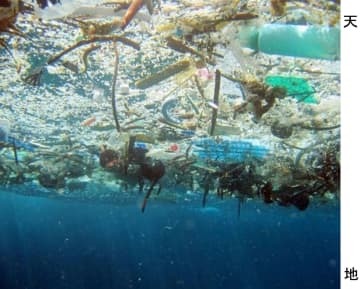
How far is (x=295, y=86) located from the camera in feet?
22.2

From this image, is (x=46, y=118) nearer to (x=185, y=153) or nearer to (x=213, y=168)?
(x=185, y=153)

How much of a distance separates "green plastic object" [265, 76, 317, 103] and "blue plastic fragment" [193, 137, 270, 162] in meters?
2.75

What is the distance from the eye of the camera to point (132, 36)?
603 cm

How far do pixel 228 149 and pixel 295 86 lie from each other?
397 cm

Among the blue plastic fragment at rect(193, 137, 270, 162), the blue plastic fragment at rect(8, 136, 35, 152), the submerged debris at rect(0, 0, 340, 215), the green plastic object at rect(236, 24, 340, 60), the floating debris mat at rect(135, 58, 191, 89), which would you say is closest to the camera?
the green plastic object at rect(236, 24, 340, 60)

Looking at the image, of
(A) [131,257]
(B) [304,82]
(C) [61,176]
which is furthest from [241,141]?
(A) [131,257]

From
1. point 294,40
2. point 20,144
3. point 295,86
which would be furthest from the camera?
point 20,144

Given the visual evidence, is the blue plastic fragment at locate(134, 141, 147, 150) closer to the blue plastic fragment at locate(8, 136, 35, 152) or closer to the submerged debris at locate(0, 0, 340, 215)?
the submerged debris at locate(0, 0, 340, 215)

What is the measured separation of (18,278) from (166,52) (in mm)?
165012

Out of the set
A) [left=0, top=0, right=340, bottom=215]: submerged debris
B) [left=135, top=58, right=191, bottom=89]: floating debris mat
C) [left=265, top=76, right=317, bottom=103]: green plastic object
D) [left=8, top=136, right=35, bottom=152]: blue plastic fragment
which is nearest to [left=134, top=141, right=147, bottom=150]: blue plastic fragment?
[left=0, top=0, right=340, bottom=215]: submerged debris

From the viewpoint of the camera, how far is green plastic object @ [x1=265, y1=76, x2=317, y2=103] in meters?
6.54

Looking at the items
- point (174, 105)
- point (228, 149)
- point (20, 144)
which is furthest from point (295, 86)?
point (20, 144)

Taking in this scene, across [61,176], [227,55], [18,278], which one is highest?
[227,55]

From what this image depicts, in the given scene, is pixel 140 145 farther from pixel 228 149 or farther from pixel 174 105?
pixel 174 105
